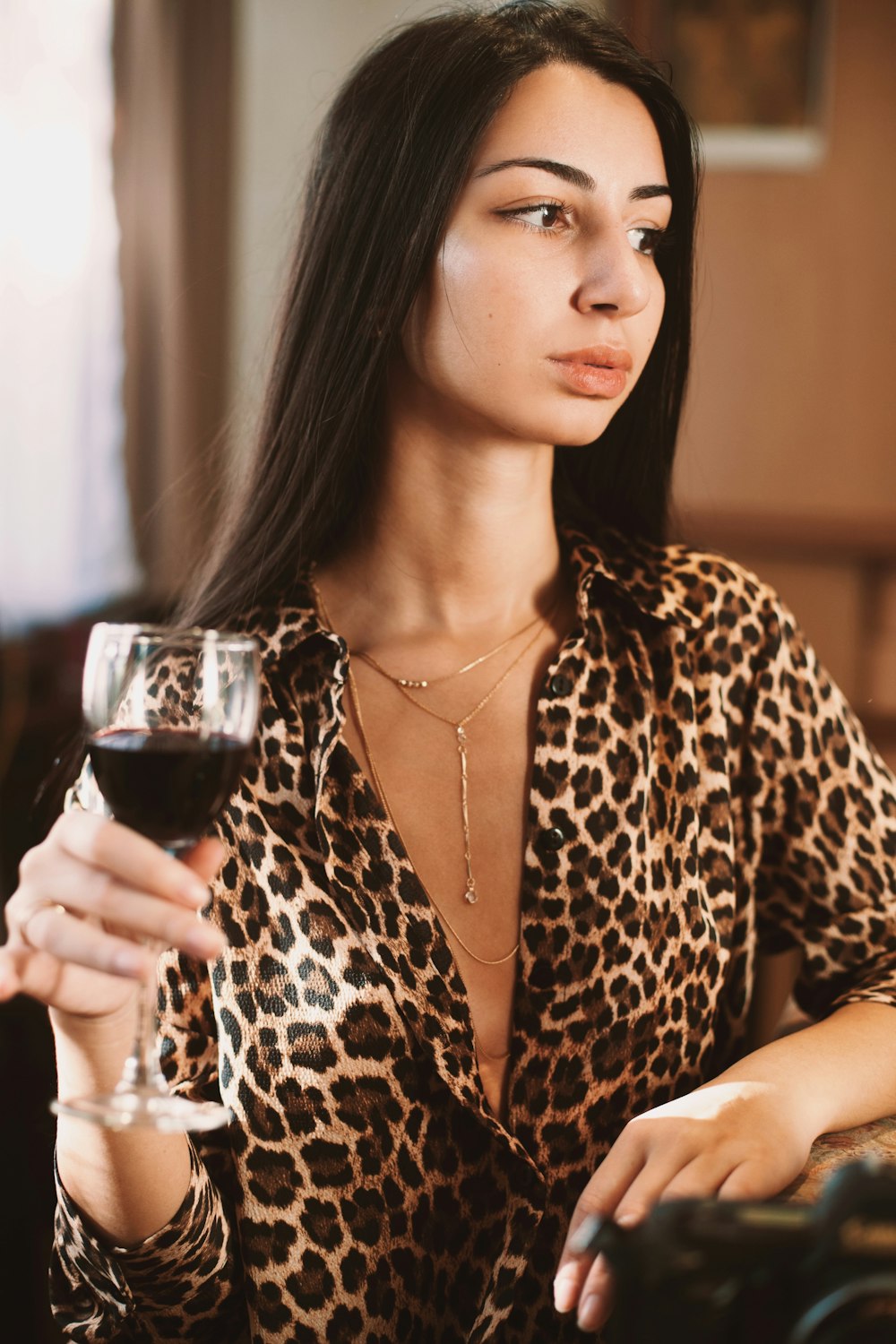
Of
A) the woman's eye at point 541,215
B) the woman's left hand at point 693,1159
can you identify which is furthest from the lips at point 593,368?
the woman's left hand at point 693,1159

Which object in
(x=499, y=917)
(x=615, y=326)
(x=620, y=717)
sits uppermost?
(x=615, y=326)

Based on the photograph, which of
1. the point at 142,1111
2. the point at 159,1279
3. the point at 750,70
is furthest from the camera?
the point at 750,70

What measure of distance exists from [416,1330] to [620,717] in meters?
0.58

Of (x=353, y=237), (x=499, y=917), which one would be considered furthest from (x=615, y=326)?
(x=499, y=917)

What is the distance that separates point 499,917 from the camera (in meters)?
1.25

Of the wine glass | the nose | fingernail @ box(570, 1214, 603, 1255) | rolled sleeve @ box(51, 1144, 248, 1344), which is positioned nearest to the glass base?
the wine glass

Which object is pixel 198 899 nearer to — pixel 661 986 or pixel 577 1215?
pixel 577 1215

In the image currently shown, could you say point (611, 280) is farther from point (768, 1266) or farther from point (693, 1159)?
point (768, 1266)

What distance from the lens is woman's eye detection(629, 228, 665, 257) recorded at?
126 cm

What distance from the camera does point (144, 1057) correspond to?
0.79 metres

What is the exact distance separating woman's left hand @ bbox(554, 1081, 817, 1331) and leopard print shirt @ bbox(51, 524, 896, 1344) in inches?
9.0

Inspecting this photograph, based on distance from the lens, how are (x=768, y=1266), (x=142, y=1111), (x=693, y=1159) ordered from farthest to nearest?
(x=693, y=1159)
(x=142, y=1111)
(x=768, y=1266)

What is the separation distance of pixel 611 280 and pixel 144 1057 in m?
0.76

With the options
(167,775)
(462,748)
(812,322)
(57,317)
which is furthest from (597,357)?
(812,322)
